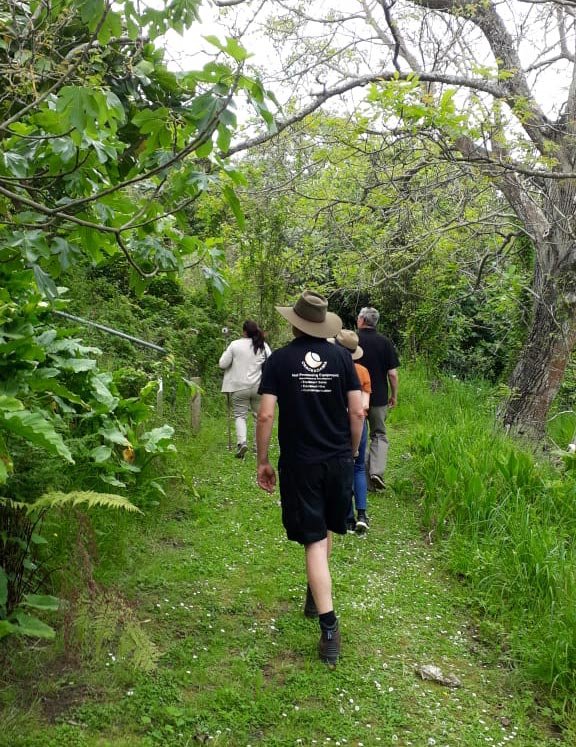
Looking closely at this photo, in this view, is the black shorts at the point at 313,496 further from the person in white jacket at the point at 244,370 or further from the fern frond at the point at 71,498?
the person in white jacket at the point at 244,370

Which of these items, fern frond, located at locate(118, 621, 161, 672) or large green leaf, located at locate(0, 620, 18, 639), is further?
fern frond, located at locate(118, 621, 161, 672)

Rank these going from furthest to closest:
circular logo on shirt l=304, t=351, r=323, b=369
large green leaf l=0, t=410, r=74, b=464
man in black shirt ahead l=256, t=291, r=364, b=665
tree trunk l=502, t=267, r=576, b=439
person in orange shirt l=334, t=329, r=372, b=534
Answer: tree trunk l=502, t=267, r=576, b=439 → person in orange shirt l=334, t=329, r=372, b=534 → circular logo on shirt l=304, t=351, r=323, b=369 → man in black shirt ahead l=256, t=291, r=364, b=665 → large green leaf l=0, t=410, r=74, b=464

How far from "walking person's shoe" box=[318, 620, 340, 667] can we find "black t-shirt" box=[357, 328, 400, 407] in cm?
347

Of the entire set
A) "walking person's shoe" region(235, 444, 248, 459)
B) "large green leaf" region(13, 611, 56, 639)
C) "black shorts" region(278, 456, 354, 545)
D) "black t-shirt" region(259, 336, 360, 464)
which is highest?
"black t-shirt" region(259, 336, 360, 464)

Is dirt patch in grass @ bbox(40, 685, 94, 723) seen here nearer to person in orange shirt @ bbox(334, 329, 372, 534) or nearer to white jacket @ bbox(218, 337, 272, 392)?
person in orange shirt @ bbox(334, 329, 372, 534)

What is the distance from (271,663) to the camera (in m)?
3.72

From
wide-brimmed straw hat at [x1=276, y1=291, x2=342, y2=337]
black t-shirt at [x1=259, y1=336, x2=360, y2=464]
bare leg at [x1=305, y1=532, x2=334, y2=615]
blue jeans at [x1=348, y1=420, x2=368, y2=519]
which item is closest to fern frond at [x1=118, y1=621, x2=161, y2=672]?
bare leg at [x1=305, y1=532, x2=334, y2=615]

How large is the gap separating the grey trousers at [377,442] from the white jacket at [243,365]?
5.70 ft

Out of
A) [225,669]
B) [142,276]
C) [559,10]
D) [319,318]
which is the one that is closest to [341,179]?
[559,10]

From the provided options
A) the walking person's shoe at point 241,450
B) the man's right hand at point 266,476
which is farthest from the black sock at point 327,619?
the walking person's shoe at point 241,450

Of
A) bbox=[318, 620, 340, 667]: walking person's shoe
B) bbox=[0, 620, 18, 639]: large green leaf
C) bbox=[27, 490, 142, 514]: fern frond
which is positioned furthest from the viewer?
bbox=[318, 620, 340, 667]: walking person's shoe

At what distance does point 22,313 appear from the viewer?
4105 mm

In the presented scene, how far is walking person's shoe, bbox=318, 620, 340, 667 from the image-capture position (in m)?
3.73

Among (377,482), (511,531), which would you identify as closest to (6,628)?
(511,531)
